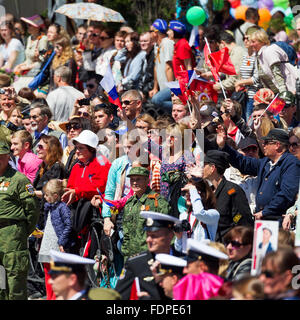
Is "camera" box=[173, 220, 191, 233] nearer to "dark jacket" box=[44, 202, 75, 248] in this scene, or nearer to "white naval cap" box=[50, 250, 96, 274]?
"white naval cap" box=[50, 250, 96, 274]

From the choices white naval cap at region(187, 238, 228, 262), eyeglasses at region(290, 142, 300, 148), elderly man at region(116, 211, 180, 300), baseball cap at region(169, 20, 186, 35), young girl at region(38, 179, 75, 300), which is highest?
baseball cap at region(169, 20, 186, 35)

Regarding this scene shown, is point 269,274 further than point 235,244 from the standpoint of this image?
No

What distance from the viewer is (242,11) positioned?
15.4 metres

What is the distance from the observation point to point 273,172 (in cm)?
845

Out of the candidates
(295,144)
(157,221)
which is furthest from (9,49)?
(157,221)

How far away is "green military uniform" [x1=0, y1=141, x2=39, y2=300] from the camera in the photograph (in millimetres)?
8602

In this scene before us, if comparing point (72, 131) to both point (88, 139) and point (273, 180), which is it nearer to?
point (88, 139)

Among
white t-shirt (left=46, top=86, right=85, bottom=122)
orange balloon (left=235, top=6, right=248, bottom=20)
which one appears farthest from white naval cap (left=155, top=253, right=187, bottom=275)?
orange balloon (left=235, top=6, right=248, bottom=20)

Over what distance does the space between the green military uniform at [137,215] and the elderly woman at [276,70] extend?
3.35 meters

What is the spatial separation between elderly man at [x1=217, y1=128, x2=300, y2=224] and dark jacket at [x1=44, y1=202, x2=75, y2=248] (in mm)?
1937

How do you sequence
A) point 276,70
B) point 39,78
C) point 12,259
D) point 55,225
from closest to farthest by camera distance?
point 12,259, point 55,225, point 276,70, point 39,78

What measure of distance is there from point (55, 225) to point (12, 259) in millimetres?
900

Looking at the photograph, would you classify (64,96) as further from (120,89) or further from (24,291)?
(24,291)
